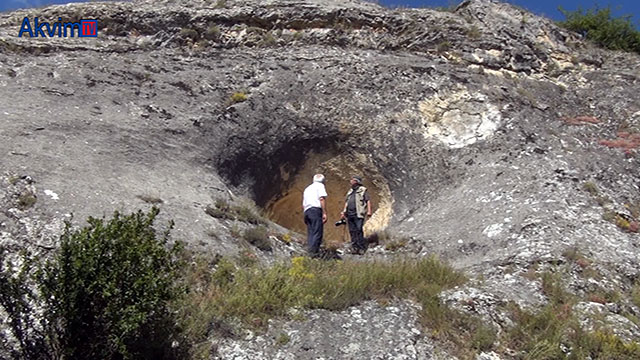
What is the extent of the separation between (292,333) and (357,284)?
1.22 m

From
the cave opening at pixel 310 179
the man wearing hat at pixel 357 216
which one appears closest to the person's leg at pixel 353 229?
the man wearing hat at pixel 357 216

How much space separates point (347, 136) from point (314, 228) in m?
4.04

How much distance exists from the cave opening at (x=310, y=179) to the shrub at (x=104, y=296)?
6860 mm

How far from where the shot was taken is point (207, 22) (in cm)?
1708

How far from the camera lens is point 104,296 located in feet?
20.6

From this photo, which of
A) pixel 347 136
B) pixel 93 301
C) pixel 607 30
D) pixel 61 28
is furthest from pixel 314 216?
pixel 607 30

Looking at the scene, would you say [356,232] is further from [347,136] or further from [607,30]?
[607,30]

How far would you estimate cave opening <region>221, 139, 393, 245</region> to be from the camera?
13727 mm

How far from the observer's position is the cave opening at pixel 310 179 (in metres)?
13.7

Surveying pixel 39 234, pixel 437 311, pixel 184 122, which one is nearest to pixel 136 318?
pixel 39 234

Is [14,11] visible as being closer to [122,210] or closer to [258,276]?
[122,210]

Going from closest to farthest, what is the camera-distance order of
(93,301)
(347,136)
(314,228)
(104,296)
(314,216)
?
1. (104,296)
2. (93,301)
3. (314,228)
4. (314,216)
5. (347,136)

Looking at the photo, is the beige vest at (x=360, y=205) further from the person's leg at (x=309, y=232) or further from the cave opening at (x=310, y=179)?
the cave opening at (x=310, y=179)

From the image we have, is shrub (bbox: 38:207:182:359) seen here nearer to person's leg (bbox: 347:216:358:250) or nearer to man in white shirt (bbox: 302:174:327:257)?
man in white shirt (bbox: 302:174:327:257)
